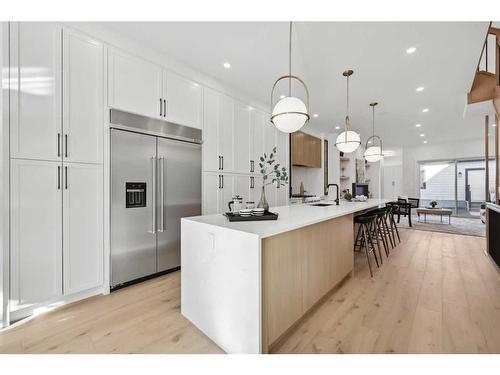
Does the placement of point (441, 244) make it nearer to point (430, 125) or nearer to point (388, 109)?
point (388, 109)

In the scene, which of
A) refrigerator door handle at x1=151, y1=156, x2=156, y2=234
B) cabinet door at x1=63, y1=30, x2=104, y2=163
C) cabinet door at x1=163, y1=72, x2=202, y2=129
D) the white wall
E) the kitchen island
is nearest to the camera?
the kitchen island

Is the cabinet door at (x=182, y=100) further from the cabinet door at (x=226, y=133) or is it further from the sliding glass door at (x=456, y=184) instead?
the sliding glass door at (x=456, y=184)

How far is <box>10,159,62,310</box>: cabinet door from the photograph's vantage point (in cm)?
183

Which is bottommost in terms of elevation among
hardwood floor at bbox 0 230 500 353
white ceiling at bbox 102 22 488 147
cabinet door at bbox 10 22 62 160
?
hardwood floor at bbox 0 230 500 353

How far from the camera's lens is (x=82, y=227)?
7.16 feet

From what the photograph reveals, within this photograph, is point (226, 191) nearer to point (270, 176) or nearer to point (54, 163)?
point (270, 176)

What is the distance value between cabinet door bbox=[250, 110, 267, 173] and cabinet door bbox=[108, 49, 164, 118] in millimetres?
1722

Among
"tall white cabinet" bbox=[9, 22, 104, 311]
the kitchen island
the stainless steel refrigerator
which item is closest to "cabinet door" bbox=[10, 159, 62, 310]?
"tall white cabinet" bbox=[9, 22, 104, 311]

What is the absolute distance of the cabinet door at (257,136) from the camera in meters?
4.06

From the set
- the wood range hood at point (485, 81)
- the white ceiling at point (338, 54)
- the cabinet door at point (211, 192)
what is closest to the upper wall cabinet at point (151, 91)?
the white ceiling at point (338, 54)

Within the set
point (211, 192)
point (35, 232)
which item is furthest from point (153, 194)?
point (35, 232)

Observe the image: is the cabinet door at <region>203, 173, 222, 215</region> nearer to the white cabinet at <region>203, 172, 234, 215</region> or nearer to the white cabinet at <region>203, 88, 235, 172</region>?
the white cabinet at <region>203, 172, 234, 215</region>

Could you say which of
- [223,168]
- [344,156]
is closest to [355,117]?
[344,156]
